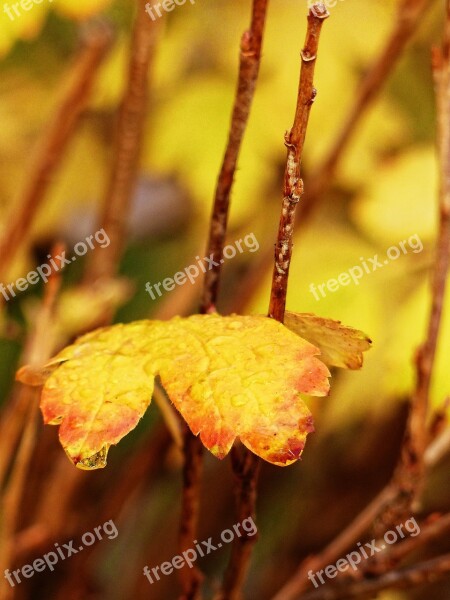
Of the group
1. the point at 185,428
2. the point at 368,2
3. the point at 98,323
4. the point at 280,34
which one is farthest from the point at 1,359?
the point at 185,428

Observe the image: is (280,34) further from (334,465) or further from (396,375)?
(334,465)

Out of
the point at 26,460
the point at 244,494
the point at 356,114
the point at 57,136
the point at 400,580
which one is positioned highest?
the point at 57,136

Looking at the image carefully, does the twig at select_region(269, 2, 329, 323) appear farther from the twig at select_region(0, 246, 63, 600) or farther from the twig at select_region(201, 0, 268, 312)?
the twig at select_region(0, 246, 63, 600)

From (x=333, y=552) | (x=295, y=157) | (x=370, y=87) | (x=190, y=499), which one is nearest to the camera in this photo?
(x=295, y=157)

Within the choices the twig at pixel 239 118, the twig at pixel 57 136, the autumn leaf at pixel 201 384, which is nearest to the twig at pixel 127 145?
the twig at pixel 57 136

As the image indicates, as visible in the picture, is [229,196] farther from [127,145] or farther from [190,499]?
[127,145]

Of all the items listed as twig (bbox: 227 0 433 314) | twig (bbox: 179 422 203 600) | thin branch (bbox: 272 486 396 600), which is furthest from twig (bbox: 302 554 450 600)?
twig (bbox: 227 0 433 314)

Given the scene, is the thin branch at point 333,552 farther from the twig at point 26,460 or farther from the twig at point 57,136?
the twig at point 57,136

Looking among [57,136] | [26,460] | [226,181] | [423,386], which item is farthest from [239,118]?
[57,136]
